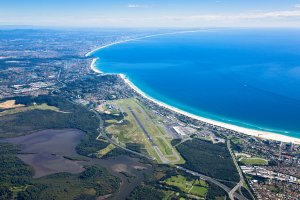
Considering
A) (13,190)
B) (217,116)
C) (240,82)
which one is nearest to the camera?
(13,190)

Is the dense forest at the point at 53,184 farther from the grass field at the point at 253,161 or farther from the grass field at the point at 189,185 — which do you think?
the grass field at the point at 253,161

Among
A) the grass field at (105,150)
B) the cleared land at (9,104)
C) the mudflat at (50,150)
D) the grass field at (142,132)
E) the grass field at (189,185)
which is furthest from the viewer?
the cleared land at (9,104)

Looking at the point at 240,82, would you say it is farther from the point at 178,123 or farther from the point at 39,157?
the point at 39,157

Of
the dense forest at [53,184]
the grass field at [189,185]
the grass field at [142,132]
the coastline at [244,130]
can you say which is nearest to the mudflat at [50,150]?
the dense forest at [53,184]

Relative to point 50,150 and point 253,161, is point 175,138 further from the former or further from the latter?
point 50,150

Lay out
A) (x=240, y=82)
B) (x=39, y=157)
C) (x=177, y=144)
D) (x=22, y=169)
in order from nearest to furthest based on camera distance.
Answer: (x=22, y=169), (x=39, y=157), (x=177, y=144), (x=240, y=82)

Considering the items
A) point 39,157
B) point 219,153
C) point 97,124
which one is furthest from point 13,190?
point 219,153
